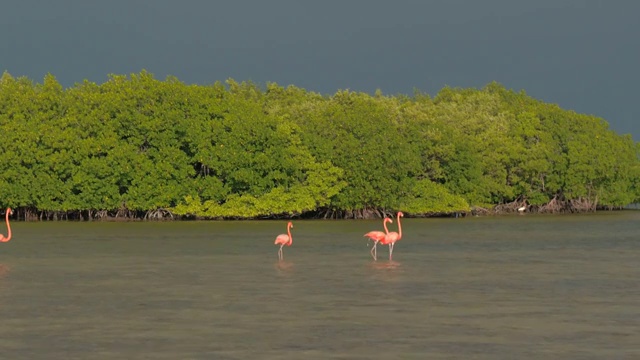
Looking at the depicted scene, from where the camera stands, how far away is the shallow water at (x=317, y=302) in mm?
18719

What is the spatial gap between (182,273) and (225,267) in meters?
2.47

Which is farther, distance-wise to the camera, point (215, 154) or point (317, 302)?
point (215, 154)

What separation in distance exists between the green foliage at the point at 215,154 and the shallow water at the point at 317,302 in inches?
1254

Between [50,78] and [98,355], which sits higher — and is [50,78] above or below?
above

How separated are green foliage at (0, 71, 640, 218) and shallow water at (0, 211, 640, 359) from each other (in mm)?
31859

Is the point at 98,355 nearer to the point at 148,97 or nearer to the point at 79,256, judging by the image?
the point at 79,256

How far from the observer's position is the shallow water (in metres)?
18.7

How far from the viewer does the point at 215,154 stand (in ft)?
262

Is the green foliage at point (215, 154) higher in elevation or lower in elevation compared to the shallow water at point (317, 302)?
higher

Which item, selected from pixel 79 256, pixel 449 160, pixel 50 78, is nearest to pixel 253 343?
pixel 79 256

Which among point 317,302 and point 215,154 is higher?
point 215,154

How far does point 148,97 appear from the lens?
8106 cm

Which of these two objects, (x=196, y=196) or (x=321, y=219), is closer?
(x=196, y=196)

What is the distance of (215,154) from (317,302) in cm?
5572
